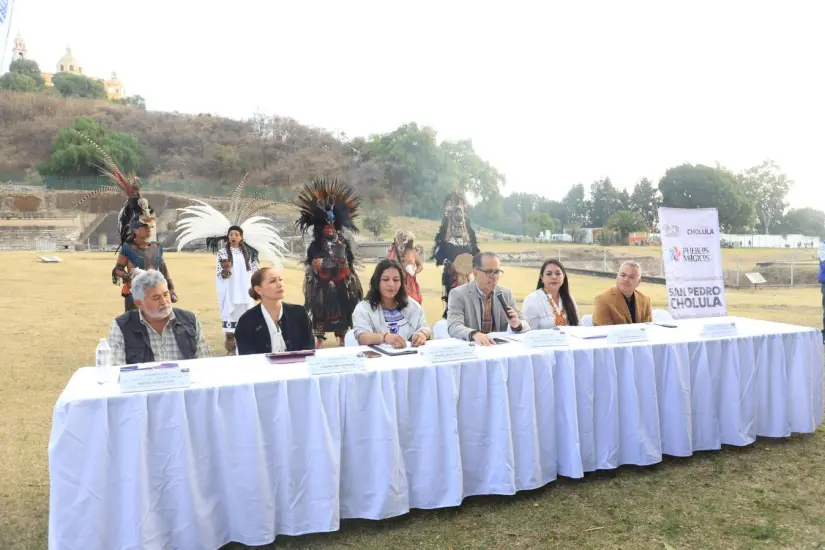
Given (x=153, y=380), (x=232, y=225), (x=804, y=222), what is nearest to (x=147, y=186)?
(x=232, y=225)

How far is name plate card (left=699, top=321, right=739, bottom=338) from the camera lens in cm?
340

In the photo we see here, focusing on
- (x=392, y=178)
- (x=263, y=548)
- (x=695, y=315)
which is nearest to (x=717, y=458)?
(x=695, y=315)

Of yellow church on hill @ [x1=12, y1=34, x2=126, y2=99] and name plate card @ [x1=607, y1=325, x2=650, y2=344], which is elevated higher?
yellow church on hill @ [x1=12, y1=34, x2=126, y2=99]

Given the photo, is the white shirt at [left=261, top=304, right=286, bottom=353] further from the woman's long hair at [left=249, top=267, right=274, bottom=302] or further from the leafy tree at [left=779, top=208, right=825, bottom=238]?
the leafy tree at [left=779, top=208, right=825, bottom=238]

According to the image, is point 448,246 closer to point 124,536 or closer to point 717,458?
point 717,458

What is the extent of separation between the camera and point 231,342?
20.2 ft

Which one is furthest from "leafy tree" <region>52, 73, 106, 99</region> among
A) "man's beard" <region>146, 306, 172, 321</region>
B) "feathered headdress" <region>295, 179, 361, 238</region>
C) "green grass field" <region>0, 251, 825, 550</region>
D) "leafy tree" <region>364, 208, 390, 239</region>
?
"man's beard" <region>146, 306, 172, 321</region>

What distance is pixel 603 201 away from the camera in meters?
21.7

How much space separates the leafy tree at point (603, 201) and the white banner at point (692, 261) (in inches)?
705

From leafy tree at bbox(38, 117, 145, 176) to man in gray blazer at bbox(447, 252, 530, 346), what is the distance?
34.3m

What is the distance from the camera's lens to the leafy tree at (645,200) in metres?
20.9

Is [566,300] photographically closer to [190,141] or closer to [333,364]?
[333,364]

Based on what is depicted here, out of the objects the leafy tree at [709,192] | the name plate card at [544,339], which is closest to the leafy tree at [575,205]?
the leafy tree at [709,192]

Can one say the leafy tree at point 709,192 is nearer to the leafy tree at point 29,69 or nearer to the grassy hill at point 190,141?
the grassy hill at point 190,141
